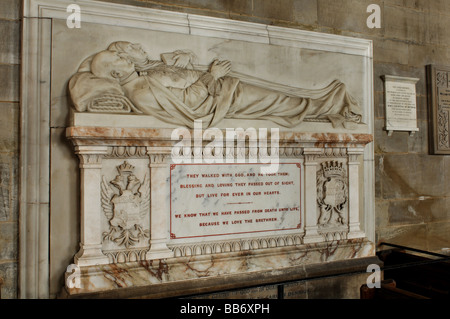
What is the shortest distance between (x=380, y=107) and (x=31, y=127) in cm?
299

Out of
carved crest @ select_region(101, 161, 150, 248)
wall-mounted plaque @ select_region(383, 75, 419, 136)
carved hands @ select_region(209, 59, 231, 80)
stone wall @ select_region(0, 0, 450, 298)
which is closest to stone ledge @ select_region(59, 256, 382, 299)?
carved crest @ select_region(101, 161, 150, 248)

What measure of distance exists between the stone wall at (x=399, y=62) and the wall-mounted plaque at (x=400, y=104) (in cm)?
7

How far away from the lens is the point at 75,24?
2.64m

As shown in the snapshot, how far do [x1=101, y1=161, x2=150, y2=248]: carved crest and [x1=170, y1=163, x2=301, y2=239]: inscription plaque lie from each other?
0.21 meters

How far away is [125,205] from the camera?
2.65 m

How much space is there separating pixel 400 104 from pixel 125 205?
2791 mm

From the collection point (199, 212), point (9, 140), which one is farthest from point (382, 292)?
point (9, 140)

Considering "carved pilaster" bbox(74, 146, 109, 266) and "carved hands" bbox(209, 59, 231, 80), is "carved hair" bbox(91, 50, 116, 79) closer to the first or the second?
"carved pilaster" bbox(74, 146, 109, 266)

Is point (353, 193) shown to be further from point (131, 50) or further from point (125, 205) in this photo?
point (131, 50)

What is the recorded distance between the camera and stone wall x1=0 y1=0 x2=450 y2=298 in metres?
3.42

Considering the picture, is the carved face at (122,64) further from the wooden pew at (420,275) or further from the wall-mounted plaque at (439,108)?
the wall-mounted plaque at (439,108)

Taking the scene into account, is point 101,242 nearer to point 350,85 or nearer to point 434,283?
point 350,85

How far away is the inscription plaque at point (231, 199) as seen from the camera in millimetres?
2838

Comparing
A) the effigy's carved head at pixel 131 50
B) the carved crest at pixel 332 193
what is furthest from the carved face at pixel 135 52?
the carved crest at pixel 332 193
